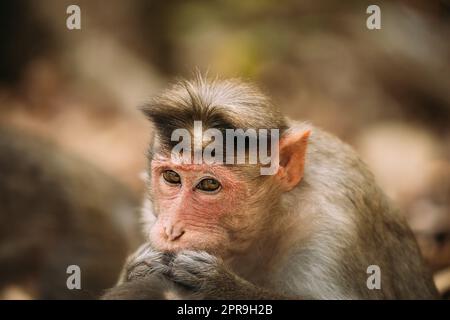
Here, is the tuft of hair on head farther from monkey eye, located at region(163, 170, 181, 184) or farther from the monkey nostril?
the monkey nostril

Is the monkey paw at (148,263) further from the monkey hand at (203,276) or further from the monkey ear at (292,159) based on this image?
the monkey ear at (292,159)

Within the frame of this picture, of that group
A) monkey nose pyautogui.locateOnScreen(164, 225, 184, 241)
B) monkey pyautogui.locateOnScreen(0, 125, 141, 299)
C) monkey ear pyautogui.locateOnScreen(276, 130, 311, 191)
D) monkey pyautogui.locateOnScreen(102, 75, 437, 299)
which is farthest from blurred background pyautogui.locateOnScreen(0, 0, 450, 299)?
monkey nose pyautogui.locateOnScreen(164, 225, 184, 241)

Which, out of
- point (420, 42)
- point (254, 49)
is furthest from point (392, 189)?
point (254, 49)

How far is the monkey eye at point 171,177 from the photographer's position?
591 cm

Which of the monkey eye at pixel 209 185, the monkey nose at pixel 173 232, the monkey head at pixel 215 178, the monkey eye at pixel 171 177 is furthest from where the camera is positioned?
the monkey eye at pixel 171 177

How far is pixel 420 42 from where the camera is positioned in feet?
35.9

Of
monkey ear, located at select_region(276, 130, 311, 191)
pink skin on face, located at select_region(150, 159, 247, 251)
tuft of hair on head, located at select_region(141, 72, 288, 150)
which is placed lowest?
pink skin on face, located at select_region(150, 159, 247, 251)

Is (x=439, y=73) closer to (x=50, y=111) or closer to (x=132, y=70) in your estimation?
(x=132, y=70)

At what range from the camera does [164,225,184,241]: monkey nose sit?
552 cm

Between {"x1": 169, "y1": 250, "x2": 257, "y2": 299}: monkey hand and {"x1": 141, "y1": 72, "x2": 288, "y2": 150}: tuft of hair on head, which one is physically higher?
{"x1": 141, "y1": 72, "x2": 288, "y2": 150}: tuft of hair on head

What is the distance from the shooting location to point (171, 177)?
595cm

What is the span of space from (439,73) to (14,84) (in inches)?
254

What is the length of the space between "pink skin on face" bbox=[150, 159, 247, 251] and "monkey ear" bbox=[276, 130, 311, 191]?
40 centimetres

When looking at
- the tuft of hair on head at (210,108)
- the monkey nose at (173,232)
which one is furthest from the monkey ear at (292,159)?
the monkey nose at (173,232)
